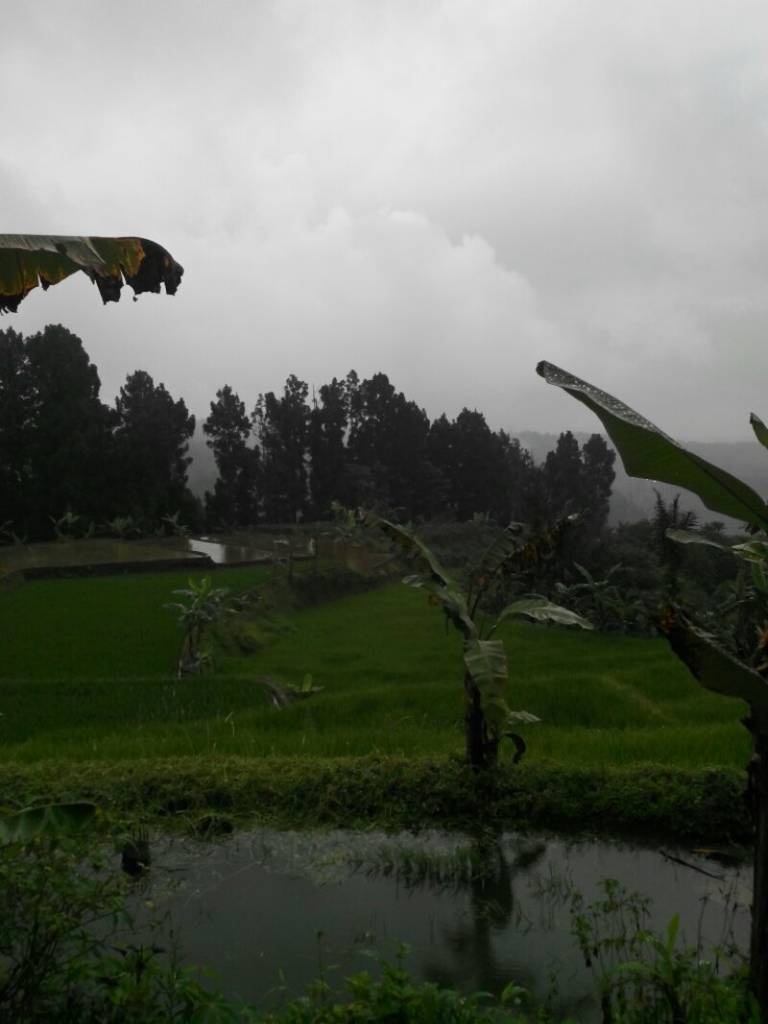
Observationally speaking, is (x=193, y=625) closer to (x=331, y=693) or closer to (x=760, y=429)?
(x=331, y=693)

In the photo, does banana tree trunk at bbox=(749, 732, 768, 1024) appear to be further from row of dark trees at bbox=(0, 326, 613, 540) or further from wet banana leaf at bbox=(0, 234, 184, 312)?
row of dark trees at bbox=(0, 326, 613, 540)

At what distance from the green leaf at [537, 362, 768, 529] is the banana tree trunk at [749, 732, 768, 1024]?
60cm

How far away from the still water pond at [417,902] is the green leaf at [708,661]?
1.06m

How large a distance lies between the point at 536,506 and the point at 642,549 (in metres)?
3.29

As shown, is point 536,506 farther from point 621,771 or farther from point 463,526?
point 621,771

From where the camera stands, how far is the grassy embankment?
3711 mm

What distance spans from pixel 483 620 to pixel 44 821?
2.22m

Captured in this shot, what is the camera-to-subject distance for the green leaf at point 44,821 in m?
2.04

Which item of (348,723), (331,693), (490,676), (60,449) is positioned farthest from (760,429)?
(60,449)

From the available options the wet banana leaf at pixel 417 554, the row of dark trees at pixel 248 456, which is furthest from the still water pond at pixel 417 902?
the row of dark trees at pixel 248 456

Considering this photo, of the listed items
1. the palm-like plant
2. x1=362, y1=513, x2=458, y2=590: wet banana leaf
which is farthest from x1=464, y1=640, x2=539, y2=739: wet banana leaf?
the palm-like plant

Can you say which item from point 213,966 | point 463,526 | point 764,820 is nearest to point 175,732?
point 213,966

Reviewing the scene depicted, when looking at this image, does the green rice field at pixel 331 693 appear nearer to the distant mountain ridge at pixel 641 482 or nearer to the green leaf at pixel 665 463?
the green leaf at pixel 665 463

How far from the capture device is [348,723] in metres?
6.16
